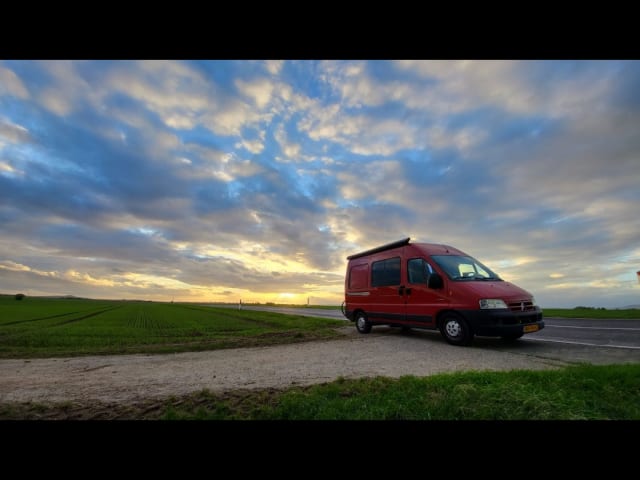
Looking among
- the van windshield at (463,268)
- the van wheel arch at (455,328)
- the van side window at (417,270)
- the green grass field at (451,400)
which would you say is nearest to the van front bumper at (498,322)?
the van wheel arch at (455,328)

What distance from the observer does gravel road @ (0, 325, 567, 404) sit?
4207 millimetres

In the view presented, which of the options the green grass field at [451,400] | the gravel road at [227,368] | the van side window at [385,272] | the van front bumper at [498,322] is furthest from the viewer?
the van side window at [385,272]

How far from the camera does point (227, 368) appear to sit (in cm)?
566

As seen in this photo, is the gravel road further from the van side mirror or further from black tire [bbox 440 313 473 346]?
the van side mirror

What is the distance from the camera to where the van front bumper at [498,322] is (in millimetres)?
6949

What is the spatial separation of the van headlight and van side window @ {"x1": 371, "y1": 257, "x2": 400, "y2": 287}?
2.60 metres

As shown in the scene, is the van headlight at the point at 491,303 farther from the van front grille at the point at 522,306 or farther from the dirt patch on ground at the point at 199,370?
the dirt patch on ground at the point at 199,370

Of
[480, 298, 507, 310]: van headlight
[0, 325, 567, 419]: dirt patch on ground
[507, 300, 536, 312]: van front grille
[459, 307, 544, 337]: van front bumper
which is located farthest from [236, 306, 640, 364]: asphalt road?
[480, 298, 507, 310]: van headlight

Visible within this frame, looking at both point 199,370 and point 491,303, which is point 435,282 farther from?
point 199,370
